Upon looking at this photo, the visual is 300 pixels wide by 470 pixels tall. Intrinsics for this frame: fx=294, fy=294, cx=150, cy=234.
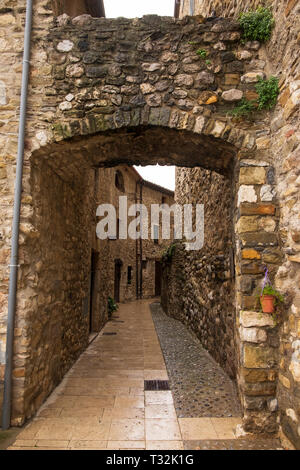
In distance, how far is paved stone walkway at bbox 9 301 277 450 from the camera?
2.47 meters

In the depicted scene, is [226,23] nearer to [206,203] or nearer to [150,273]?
[206,203]

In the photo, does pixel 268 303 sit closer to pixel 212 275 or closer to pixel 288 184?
pixel 288 184

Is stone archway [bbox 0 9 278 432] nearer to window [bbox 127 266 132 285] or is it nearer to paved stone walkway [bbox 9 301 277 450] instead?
paved stone walkway [bbox 9 301 277 450]

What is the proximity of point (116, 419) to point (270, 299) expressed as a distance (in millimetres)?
1881

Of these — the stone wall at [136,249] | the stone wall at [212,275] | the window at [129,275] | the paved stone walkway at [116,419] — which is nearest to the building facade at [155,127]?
the paved stone walkway at [116,419]

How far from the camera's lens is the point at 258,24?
114 inches

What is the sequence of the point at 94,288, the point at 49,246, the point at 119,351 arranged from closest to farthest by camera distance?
1. the point at 49,246
2. the point at 119,351
3. the point at 94,288

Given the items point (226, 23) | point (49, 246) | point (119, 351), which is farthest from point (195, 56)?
point (119, 351)

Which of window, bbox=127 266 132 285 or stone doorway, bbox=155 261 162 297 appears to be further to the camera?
stone doorway, bbox=155 261 162 297

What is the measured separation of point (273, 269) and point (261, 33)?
231 centimetres

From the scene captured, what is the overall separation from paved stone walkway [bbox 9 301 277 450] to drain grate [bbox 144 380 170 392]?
79 millimetres

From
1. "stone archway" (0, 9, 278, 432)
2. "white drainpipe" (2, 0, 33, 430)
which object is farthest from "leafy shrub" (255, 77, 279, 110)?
"white drainpipe" (2, 0, 33, 430)

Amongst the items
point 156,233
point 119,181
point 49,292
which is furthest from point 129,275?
point 49,292

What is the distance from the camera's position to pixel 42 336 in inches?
126
